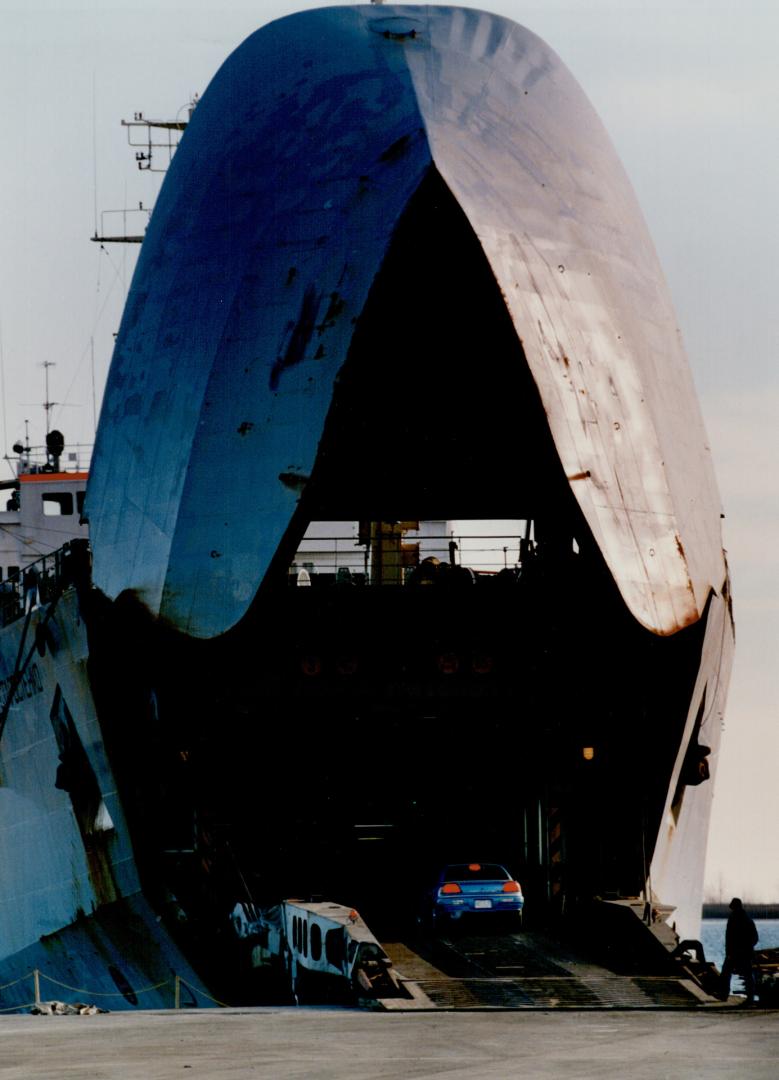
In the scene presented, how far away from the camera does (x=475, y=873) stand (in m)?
26.8

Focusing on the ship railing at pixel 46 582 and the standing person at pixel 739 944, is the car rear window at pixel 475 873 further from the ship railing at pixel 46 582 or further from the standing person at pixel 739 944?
the ship railing at pixel 46 582

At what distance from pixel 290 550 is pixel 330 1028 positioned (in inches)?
382

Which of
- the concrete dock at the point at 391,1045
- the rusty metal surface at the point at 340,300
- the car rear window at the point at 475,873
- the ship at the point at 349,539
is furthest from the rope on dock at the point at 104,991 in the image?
the concrete dock at the point at 391,1045

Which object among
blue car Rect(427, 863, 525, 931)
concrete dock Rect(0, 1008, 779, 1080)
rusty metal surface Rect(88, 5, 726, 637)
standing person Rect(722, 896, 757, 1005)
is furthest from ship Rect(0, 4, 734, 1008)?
concrete dock Rect(0, 1008, 779, 1080)

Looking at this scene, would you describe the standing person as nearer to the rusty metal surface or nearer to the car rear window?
the car rear window

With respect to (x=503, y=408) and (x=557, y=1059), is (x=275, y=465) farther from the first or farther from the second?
(x=557, y=1059)

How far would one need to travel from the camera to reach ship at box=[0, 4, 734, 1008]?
86.5 feet

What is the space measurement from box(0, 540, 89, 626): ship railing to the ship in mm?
166

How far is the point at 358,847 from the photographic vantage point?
33906 mm

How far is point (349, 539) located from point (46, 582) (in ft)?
17.4

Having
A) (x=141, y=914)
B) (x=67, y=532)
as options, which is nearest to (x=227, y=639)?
(x=141, y=914)

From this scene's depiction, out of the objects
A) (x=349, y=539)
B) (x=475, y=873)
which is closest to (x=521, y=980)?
(x=475, y=873)

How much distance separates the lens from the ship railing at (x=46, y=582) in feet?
94.6

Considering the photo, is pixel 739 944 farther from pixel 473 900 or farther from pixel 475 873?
pixel 475 873
